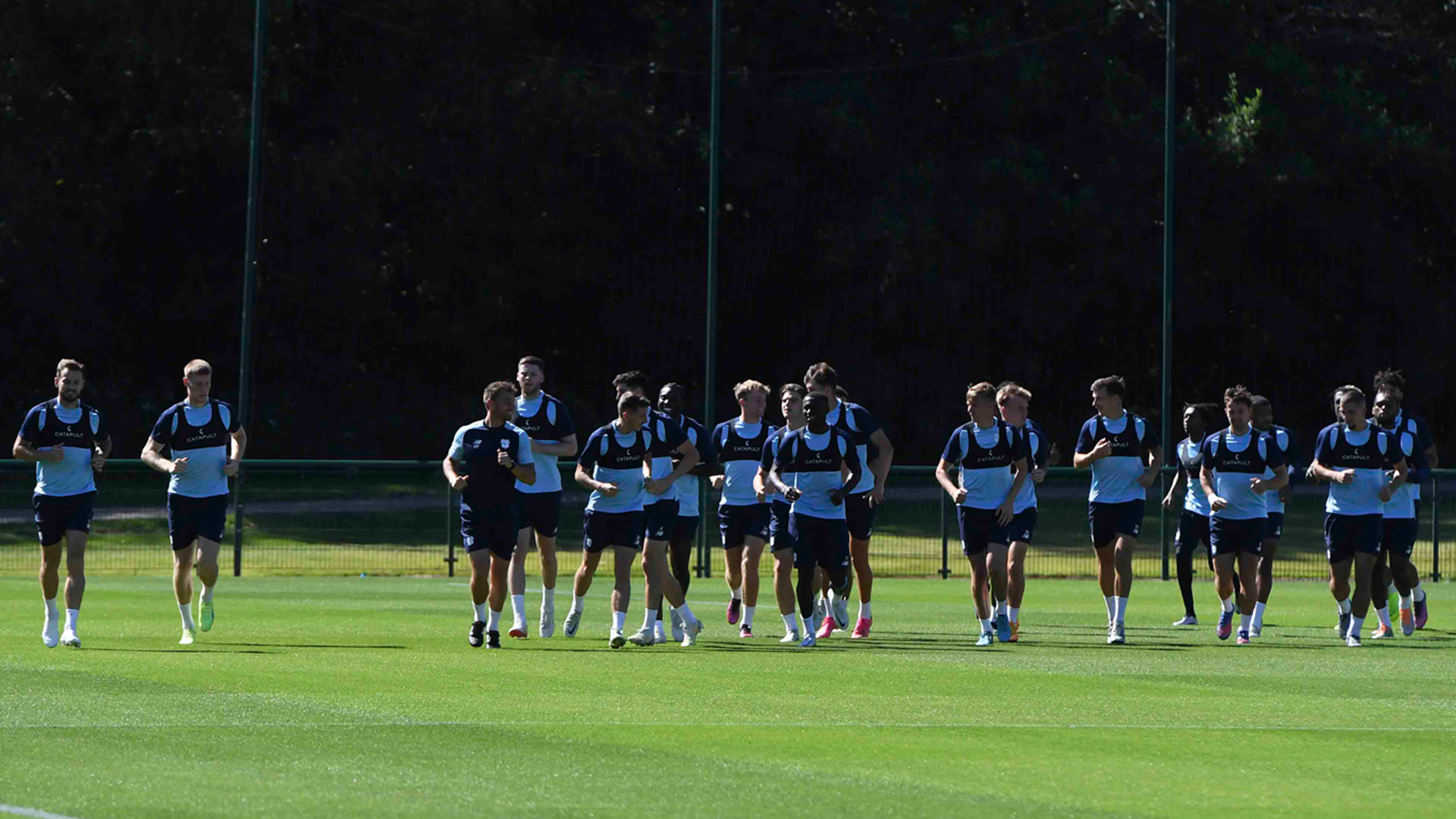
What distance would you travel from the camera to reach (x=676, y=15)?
159ft

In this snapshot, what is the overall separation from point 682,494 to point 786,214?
3031cm

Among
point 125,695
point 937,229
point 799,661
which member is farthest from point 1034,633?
point 937,229

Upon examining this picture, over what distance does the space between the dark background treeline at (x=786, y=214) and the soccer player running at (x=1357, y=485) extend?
27.4m

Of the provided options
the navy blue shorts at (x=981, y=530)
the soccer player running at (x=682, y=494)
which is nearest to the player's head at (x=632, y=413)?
the soccer player running at (x=682, y=494)

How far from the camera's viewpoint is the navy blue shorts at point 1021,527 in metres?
18.2

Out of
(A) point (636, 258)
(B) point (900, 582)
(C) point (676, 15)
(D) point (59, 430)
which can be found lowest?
(B) point (900, 582)

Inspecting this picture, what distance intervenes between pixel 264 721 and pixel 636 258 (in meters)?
36.7

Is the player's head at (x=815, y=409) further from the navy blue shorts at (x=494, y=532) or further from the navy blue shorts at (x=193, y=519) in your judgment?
the navy blue shorts at (x=193, y=519)

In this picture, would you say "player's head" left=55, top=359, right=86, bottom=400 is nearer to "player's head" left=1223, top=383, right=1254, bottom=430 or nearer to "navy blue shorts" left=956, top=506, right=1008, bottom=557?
"navy blue shorts" left=956, top=506, right=1008, bottom=557

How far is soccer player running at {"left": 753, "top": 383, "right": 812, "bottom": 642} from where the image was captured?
1736 cm

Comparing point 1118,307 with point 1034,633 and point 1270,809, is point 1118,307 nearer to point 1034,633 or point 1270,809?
point 1034,633

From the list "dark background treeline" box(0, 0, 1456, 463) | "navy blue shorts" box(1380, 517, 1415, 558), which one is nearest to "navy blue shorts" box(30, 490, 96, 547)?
"navy blue shorts" box(1380, 517, 1415, 558)

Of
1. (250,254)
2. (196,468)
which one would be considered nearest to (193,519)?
(196,468)

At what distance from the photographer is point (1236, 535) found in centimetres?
1856
